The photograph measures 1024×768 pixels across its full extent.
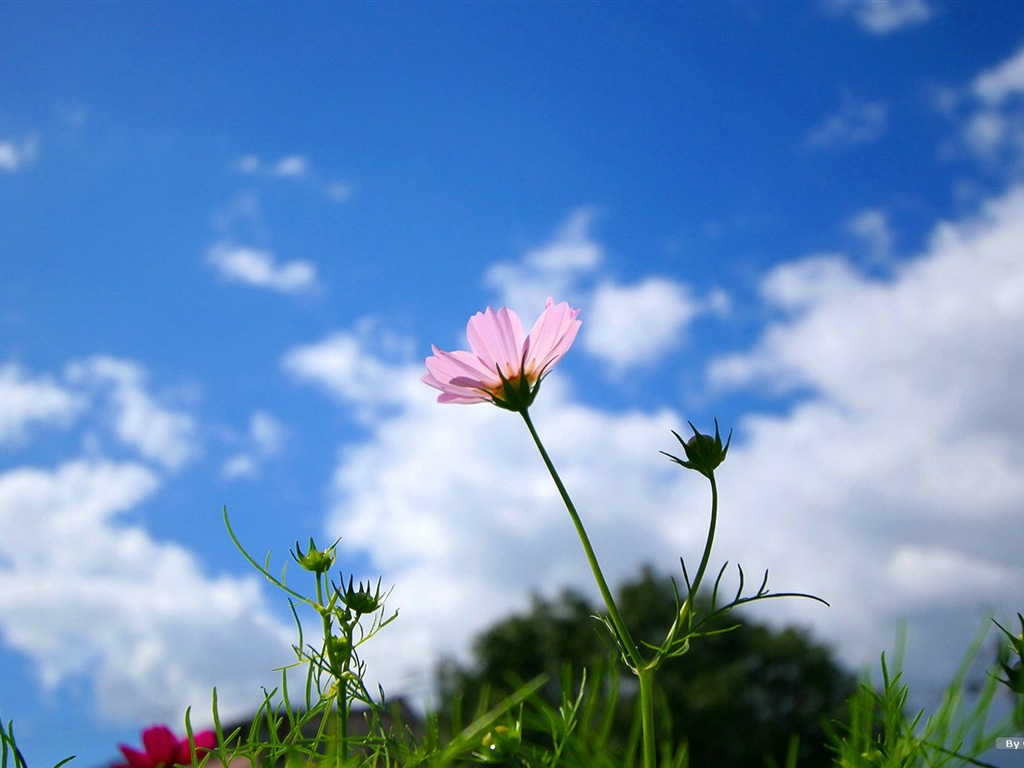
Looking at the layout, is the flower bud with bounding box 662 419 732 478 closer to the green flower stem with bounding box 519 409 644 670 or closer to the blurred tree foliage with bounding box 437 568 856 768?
the green flower stem with bounding box 519 409 644 670

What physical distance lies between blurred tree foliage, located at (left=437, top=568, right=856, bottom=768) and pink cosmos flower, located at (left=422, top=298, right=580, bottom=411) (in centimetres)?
1593

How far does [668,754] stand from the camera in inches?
18.8

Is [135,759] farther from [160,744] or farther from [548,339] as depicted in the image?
[548,339]

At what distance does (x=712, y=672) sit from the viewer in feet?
55.8

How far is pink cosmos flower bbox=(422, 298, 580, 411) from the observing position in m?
0.74

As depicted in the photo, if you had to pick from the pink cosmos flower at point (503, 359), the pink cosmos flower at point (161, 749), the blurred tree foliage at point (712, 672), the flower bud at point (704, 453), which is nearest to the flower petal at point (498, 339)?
the pink cosmos flower at point (503, 359)

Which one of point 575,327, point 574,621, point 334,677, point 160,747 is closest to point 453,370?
point 575,327

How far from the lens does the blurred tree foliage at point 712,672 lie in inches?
648

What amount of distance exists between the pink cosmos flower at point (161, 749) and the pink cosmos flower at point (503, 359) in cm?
43

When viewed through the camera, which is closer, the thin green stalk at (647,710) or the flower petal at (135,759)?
the thin green stalk at (647,710)

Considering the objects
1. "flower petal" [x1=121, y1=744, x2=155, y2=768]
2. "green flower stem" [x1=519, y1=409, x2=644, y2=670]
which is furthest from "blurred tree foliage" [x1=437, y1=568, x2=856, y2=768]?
"green flower stem" [x1=519, y1=409, x2=644, y2=670]

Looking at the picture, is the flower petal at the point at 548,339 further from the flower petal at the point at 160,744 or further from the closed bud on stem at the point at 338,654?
the flower petal at the point at 160,744

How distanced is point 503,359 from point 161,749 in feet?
1.67

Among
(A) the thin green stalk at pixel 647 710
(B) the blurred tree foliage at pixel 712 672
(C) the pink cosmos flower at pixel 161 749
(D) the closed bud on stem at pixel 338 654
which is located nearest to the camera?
(A) the thin green stalk at pixel 647 710
